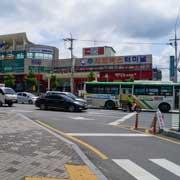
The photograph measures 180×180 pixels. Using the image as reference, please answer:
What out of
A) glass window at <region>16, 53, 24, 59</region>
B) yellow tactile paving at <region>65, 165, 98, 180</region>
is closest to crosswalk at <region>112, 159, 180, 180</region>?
yellow tactile paving at <region>65, 165, 98, 180</region>

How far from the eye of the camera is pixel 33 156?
31.4ft

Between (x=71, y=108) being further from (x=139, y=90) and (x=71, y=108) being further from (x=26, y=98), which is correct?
(x=26, y=98)

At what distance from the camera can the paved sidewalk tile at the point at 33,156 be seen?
7.88m

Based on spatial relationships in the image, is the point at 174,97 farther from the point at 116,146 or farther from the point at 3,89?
the point at 116,146

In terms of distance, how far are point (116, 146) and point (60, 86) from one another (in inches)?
2930

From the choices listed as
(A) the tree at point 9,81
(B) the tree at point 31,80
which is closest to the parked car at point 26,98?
(B) the tree at point 31,80

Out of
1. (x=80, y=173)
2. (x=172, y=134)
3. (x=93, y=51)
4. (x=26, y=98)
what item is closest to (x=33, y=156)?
(x=80, y=173)

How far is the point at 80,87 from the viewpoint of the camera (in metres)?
85.1

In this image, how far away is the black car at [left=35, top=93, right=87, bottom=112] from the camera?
3244 cm

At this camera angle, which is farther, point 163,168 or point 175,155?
point 175,155

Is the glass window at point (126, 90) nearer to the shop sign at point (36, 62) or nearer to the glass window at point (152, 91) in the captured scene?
the glass window at point (152, 91)

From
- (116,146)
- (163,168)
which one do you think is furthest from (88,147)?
(163,168)

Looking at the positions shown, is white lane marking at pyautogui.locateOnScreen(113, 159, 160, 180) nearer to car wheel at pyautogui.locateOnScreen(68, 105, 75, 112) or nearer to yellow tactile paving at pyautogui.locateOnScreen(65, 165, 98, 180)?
yellow tactile paving at pyautogui.locateOnScreen(65, 165, 98, 180)

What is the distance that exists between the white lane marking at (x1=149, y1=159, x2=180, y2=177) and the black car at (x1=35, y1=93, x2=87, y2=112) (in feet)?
73.3
